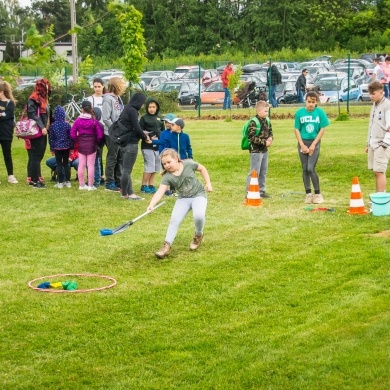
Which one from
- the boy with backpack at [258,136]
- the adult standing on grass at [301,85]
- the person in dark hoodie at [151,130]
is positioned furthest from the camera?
the adult standing on grass at [301,85]

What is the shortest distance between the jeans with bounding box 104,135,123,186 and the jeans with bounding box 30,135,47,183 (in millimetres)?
1334

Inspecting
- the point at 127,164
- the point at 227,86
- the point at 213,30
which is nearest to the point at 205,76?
the point at 227,86

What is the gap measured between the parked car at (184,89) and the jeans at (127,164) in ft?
85.0

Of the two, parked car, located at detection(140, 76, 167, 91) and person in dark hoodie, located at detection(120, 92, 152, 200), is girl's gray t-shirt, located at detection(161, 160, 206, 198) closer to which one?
person in dark hoodie, located at detection(120, 92, 152, 200)

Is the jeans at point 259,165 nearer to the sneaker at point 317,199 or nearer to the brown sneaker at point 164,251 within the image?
the sneaker at point 317,199

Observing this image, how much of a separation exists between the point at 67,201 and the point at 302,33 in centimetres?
6140

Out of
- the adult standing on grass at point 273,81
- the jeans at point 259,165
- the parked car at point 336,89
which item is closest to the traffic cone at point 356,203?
the jeans at point 259,165

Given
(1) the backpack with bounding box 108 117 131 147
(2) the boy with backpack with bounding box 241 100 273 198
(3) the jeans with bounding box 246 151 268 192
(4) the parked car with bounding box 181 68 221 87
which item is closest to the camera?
(2) the boy with backpack with bounding box 241 100 273 198

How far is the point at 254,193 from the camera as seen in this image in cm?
1523

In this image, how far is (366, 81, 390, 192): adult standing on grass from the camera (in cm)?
1360

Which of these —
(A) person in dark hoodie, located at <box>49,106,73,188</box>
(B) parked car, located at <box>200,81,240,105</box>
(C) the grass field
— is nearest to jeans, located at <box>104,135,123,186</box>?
(A) person in dark hoodie, located at <box>49,106,73,188</box>

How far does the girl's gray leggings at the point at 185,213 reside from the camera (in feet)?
37.8

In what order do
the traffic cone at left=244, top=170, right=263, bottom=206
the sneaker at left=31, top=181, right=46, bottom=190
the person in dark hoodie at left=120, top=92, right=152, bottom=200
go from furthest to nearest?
the sneaker at left=31, top=181, right=46, bottom=190 < the person in dark hoodie at left=120, top=92, right=152, bottom=200 < the traffic cone at left=244, top=170, right=263, bottom=206

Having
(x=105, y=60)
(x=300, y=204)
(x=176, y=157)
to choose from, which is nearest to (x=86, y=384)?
(x=176, y=157)
